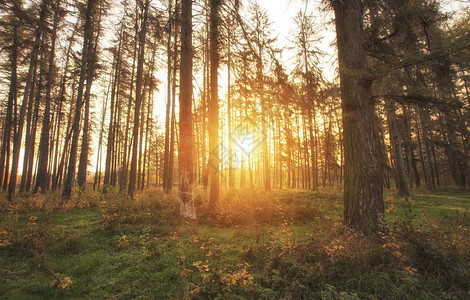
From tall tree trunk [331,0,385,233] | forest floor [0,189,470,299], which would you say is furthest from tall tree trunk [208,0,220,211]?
tall tree trunk [331,0,385,233]

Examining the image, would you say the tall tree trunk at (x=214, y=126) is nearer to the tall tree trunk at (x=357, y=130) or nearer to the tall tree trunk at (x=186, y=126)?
the tall tree trunk at (x=186, y=126)

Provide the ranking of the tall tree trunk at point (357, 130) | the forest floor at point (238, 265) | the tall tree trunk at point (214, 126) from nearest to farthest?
1. the forest floor at point (238, 265)
2. the tall tree trunk at point (357, 130)
3. the tall tree trunk at point (214, 126)

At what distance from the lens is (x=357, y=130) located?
195 inches

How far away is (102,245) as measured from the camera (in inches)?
198

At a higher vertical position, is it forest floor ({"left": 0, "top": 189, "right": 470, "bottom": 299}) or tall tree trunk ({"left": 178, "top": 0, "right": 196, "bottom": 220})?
tall tree trunk ({"left": 178, "top": 0, "right": 196, "bottom": 220})

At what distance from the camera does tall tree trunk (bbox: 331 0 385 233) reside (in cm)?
470

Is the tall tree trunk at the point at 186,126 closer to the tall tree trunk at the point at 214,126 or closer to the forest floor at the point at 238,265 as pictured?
the forest floor at the point at 238,265

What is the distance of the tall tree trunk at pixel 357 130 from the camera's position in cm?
470

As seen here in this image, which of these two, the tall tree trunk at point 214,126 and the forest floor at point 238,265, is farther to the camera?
the tall tree trunk at point 214,126

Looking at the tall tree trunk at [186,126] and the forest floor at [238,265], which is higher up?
the tall tree trunk at [186,126]

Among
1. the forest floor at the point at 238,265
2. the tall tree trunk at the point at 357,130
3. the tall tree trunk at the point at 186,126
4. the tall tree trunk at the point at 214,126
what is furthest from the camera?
the tall tree trunk at the point at 214,126

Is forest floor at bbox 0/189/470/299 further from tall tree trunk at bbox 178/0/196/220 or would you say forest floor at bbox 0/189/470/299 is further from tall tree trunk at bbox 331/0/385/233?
tall tree trunk at bbox 178/0/196/220

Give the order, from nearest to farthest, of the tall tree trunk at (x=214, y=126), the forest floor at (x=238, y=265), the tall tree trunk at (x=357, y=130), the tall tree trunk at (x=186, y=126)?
1. the forest floor at (x=238, y=265)
2. the tall tree trunk at (x=357, y=130)
3. the tall tree trunk at (x=186, y=126)
4. the tall tree trunk at (x=214, y=126)

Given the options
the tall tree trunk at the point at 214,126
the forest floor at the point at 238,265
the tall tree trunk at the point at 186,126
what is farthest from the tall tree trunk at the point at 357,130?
the tall tree trunk at the point at 214,126
